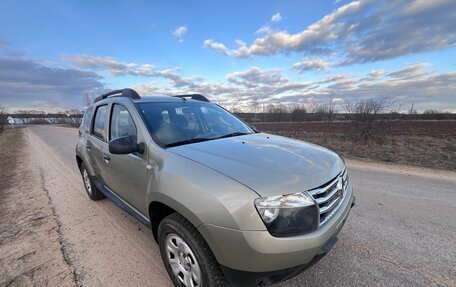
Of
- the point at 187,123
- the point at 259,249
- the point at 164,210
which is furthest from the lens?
the point at 187,123

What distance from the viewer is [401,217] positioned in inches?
148

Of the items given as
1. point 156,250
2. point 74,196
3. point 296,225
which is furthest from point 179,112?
point 74,196

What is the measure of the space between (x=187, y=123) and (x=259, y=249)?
1.85m

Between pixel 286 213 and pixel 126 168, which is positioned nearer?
pixel 286 213

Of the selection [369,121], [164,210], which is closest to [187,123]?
[164,210]

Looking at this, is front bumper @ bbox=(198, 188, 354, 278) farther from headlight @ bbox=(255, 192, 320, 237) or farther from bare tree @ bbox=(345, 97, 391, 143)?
bare tree @ bbox=(345, 97, 391, 143)

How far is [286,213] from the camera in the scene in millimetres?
1751

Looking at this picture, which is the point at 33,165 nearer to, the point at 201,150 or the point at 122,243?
the point at 122,243

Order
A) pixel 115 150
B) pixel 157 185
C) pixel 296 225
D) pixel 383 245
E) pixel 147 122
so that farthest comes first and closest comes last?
pixel 383 245
pixel 147 122
pixel 115 150
pixel 157 185
pixel 296 225

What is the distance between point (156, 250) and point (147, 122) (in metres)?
1.54

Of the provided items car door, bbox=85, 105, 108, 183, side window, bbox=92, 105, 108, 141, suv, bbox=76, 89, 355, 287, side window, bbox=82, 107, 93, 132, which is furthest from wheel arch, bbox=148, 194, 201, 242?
side window, bbox=82, 107, 93, 132

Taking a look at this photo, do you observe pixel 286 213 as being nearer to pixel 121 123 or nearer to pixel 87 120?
pixel 121 123

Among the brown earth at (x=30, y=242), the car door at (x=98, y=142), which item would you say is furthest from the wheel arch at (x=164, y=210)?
the car door at (x=98, y=142)

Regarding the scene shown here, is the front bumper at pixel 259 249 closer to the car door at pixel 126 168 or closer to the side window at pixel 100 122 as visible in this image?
the car door at pixel 126 168
